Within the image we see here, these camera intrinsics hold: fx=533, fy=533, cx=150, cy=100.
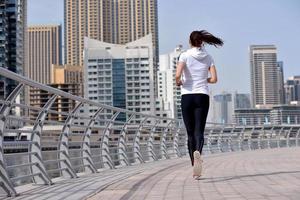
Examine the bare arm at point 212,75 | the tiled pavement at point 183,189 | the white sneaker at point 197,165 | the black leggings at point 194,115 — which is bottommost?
the tiled pavement at point 183,189

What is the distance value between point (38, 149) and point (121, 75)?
574 ft

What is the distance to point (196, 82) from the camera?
22.1ft

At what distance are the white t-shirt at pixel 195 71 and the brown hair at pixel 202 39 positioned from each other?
0.08 m

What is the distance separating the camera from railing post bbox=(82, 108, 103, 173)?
895 cm

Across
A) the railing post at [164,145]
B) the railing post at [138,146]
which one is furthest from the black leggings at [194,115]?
the railing post at [164,145]

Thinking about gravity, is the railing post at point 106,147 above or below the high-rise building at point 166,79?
below

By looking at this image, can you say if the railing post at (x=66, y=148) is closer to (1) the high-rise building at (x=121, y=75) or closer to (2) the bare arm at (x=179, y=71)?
(2) the bare arm at (x=179, y=71)

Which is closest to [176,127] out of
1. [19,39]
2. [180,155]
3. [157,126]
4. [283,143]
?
[180,155]

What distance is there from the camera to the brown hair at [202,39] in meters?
6.83

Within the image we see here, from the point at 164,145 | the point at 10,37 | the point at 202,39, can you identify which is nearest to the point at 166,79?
the point at 10,37

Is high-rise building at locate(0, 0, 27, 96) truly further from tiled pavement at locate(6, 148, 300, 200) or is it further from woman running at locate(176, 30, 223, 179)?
tiled pavement at locate(6, 148, 300, 200)

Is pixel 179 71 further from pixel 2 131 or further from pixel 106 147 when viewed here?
pixel 106 147

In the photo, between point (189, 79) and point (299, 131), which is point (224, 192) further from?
point (299, 131)

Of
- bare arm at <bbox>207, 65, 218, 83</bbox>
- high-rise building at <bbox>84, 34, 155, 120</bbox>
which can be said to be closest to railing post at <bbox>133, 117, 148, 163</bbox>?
bare arm at <bbox>207, 65, 218, 83</bbox>
